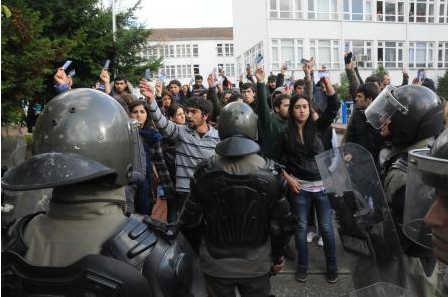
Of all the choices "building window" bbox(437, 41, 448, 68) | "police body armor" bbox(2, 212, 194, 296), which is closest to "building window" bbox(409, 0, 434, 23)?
"building window" bbox(437, 41, 448, 68)

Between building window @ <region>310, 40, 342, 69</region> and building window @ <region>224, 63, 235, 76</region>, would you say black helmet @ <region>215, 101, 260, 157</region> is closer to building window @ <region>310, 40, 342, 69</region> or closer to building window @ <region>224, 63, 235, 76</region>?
building window @ <region>310, 40, 342, 69</region>

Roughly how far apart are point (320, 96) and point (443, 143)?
5.53 m

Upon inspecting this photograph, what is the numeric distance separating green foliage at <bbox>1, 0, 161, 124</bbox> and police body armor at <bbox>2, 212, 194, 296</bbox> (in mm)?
5491

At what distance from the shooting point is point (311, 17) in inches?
1241

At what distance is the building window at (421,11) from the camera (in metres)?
34.0

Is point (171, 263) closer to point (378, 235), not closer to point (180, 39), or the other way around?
point (378, 235)

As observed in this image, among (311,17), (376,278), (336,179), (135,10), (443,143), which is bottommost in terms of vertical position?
(376,278)

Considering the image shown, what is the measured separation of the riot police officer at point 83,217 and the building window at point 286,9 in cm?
3098

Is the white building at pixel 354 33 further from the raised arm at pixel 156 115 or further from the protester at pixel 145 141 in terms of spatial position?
the raised arm at pixel 156 115

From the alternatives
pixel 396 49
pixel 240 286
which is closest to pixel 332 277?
pixel 240 286

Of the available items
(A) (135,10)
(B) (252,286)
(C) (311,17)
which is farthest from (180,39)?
(B) (252,286)

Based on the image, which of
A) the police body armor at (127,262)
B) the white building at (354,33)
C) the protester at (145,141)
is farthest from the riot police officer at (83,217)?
the white building at (354,33)

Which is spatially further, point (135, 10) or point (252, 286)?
point (135, 10)

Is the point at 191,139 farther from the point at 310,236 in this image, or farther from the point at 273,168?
the point at 310,236
